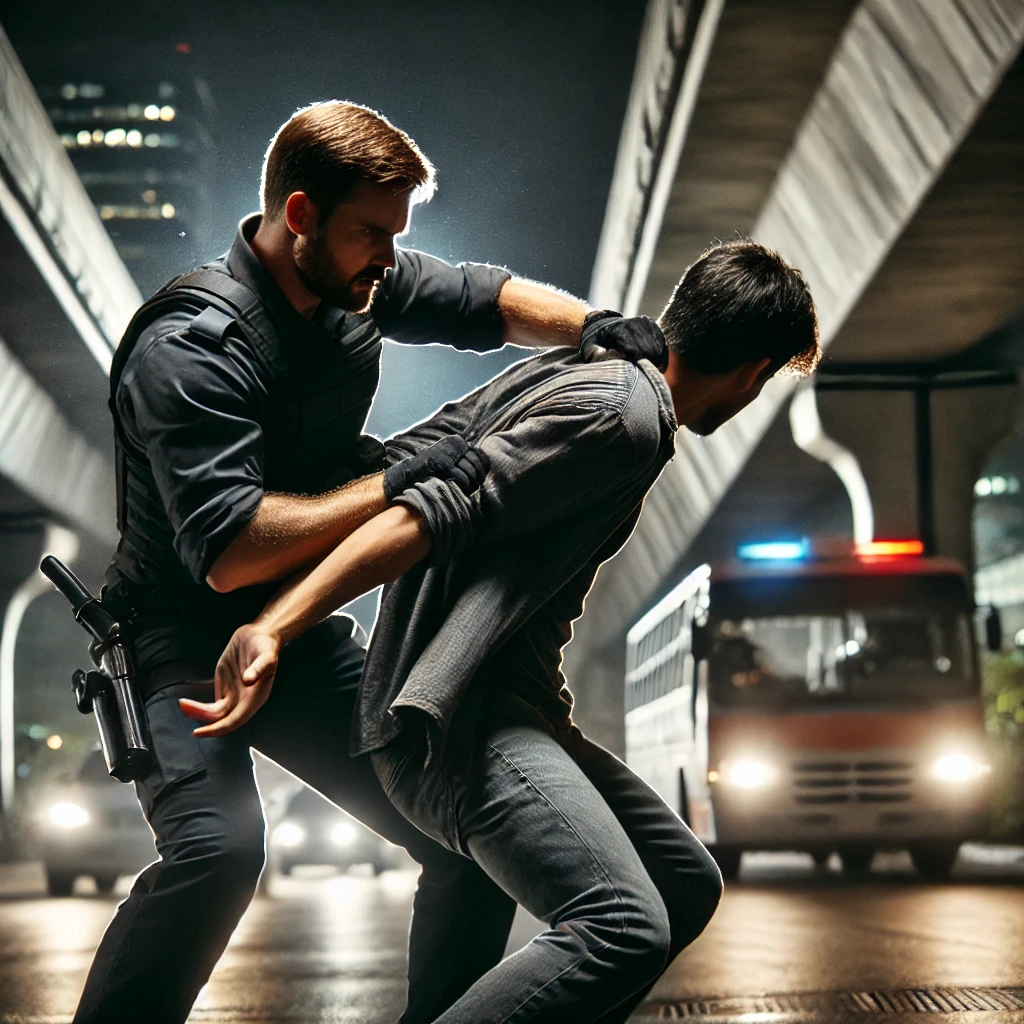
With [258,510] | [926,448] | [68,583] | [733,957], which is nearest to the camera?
[258,510]

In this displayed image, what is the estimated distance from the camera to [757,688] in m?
15.4

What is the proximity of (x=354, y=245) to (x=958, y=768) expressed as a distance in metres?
13.1

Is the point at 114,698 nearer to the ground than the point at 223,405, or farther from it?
nearer to the ground

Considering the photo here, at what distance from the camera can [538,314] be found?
359cm

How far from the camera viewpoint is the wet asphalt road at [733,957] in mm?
6422

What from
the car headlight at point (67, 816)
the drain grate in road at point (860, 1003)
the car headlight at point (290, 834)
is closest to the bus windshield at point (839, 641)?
the car headlight at point (67, 816)

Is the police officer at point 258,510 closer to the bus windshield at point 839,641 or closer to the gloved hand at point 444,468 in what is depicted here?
the gloved hand at point 444,468

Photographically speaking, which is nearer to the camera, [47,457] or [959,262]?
[959,262]

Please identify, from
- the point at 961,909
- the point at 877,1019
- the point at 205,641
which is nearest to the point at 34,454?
the point at 961,909

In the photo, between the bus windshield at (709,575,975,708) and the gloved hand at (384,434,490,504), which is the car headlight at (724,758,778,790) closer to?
the bus windshield at (709,575,975,708)

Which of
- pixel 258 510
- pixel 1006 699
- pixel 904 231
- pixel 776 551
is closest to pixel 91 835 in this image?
pixel 776 551

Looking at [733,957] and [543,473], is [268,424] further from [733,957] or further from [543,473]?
[733,957]

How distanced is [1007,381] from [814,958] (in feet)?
51.3

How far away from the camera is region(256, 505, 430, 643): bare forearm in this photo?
112 inches
